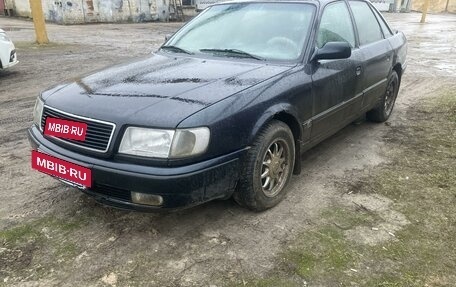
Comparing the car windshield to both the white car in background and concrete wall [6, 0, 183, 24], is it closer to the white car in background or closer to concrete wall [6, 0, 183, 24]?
the white car in background

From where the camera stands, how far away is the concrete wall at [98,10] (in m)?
19.4

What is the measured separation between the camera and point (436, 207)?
3354 millimetres

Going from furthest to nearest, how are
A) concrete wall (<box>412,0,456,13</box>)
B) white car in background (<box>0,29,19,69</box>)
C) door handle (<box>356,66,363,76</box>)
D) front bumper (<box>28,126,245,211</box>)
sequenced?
concrete wall (<box>412,0,456,13</box>)
white car in background (<box>0,29,19,69</box>)
door handle (<box>356,66,363,76</box>)
front bumper (<box>28,126,245,211</box>)

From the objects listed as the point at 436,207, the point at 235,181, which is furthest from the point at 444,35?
the point at 235,181

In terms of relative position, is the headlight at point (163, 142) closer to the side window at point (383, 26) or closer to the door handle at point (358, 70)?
the door handle at point (358, 70)

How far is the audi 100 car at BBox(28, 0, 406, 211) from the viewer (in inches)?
100

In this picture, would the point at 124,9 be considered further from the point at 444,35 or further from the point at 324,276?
the point at 324,276

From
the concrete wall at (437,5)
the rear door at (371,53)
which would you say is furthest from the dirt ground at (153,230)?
the concrete wall at (437,5)

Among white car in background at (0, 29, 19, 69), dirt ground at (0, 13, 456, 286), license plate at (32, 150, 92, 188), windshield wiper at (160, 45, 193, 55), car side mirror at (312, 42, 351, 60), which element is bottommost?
dirt ground at (0, 13, 456, 286)

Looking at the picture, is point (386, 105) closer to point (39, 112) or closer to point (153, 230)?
point (153, 230)

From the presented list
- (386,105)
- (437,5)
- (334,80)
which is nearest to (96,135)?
(334,80)

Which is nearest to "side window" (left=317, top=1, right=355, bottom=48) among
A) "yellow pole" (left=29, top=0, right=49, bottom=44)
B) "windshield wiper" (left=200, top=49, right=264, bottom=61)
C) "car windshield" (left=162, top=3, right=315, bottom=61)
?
"car windshield" (left=162, top=3, right=315, bottom=61)

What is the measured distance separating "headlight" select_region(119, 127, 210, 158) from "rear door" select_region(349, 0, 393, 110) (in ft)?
8.03

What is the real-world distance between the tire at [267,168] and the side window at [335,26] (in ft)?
3.22
